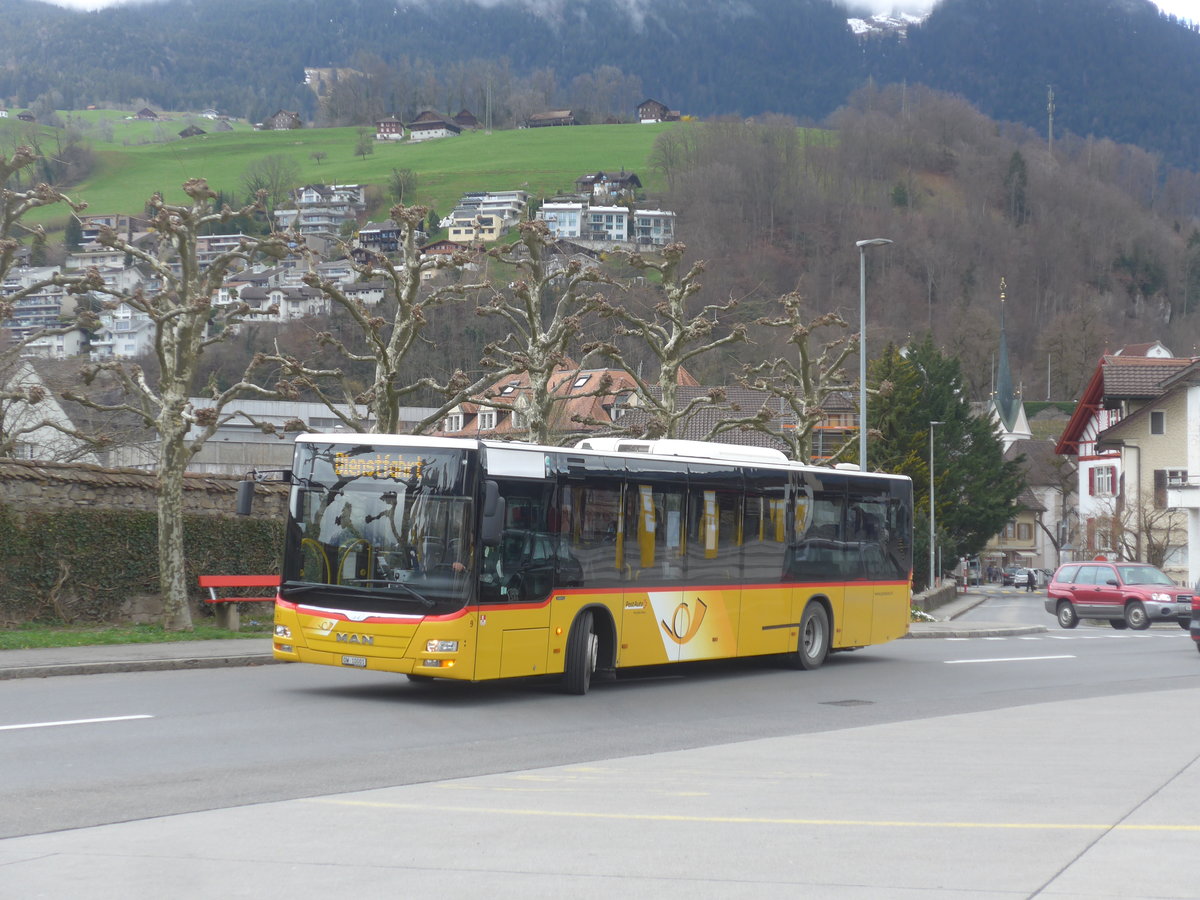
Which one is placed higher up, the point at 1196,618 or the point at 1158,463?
the point at 1158,463

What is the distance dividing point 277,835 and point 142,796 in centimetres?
174

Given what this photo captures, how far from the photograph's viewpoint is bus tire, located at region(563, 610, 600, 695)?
1582 cm

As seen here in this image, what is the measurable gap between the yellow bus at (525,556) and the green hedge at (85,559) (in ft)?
24.4

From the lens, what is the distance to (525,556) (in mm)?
15062

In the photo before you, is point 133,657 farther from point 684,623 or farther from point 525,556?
point 684,623

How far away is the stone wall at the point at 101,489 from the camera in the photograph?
20.8 meters

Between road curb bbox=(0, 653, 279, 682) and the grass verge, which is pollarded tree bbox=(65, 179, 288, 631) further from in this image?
road curb bbox=(0, 653, 279, 682)

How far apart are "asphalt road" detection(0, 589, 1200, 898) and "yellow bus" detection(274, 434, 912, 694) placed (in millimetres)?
661

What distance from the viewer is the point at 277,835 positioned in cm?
793

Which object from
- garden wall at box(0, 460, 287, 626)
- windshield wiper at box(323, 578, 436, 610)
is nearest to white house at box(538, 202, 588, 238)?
garden wall at box(0, 460, 287, 626)

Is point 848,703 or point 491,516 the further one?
point 848,703

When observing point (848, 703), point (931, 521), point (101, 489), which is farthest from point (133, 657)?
point (931, 521)

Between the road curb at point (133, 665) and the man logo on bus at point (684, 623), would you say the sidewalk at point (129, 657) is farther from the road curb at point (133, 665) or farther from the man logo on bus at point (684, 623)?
the man logo on bus at point (684, 623)

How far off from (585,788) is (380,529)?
5613 millimetres
